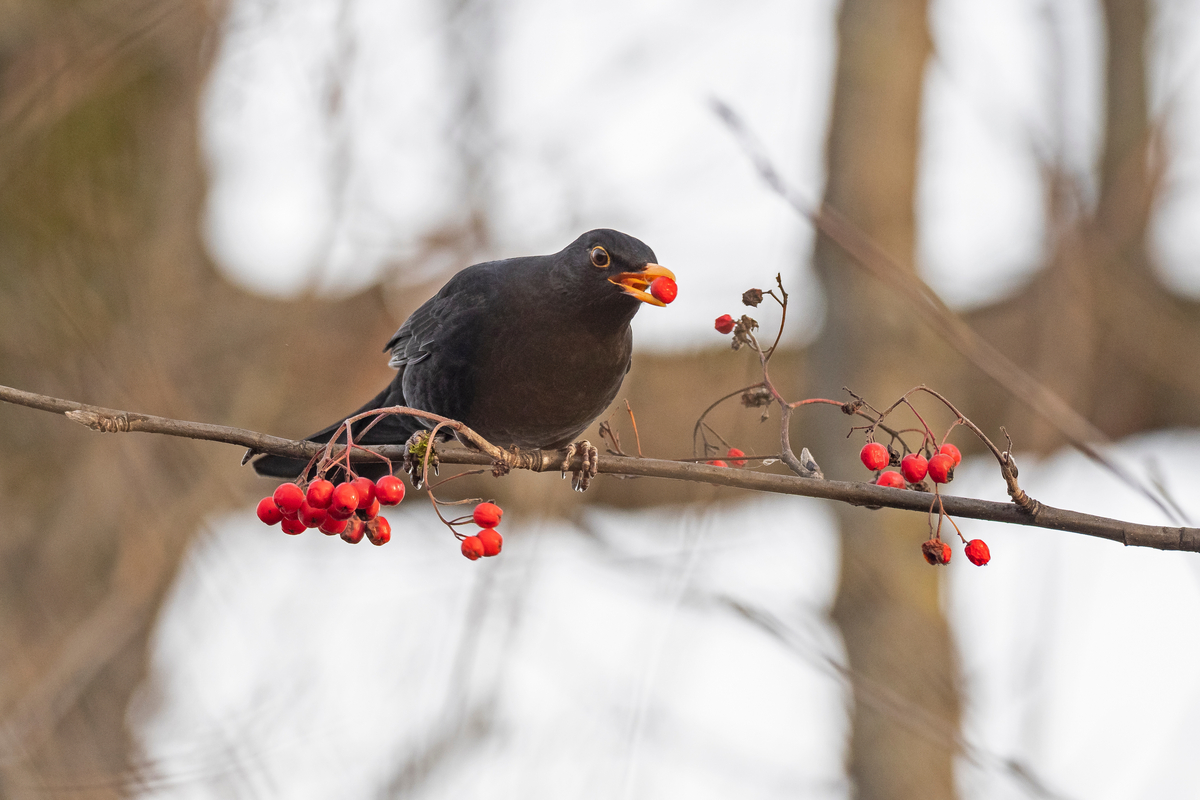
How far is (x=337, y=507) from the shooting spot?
1948mm

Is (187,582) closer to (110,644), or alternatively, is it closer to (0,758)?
(0,758)

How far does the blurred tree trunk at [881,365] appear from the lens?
5641mm

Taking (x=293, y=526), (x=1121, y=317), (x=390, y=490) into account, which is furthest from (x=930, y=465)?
(x=1121, y=317)

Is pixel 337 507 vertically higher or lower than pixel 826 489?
lower

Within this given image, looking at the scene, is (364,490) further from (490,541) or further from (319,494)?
(490,541)

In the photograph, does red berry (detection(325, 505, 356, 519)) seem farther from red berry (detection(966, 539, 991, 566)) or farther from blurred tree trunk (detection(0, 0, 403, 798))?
blurred tree trunk (detection(0, 0, 403, 798))

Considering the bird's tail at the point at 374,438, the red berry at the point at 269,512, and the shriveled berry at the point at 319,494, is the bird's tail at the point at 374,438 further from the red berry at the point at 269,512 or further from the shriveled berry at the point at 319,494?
the shriveled berry at the point at 319,494

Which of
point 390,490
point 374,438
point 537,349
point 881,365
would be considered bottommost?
point 390,490

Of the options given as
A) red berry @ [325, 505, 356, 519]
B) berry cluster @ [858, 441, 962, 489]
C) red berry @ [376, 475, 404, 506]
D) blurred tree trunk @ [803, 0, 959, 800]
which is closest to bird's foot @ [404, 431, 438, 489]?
red berry @ [376, 475, 404, 506]

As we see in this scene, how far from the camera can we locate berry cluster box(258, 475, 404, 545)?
195 cm

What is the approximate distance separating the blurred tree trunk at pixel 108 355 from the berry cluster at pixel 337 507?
1476mm

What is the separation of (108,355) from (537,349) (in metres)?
2.25

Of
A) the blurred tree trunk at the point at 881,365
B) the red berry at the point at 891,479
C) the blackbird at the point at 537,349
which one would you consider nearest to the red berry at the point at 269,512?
the blackbird at the point at 537,349

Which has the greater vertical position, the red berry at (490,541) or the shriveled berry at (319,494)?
the red berry at (490,541)
